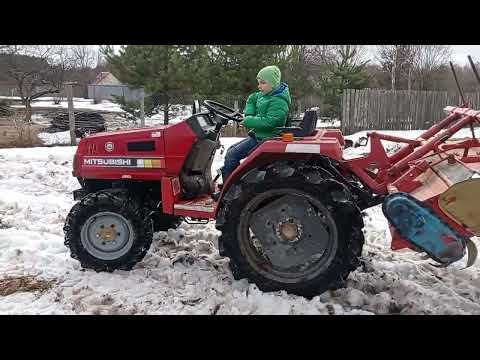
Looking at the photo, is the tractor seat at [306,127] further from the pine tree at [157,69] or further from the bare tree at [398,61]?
the bare tree at [398,61]

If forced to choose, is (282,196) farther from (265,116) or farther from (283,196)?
(265,116)

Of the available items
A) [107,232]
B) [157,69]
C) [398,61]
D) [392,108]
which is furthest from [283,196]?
[398,61]

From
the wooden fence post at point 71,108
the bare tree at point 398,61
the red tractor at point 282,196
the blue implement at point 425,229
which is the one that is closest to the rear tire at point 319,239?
the red tractor at point 282,196

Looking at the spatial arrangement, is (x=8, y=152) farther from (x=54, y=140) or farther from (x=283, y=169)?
(x=283, y=169)

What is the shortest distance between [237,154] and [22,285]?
2.16m

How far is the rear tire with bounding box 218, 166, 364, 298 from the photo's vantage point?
338 centimetres

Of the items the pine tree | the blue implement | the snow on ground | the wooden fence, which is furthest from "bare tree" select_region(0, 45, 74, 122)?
the blue implement

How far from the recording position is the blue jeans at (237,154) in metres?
4.09

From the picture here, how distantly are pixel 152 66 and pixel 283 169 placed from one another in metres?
12.2

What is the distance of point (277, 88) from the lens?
4051mm

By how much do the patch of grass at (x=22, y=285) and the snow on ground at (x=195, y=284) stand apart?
0.07 m

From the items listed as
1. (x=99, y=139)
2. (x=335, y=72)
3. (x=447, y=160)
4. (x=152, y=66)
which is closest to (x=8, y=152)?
(x=152, y=66)

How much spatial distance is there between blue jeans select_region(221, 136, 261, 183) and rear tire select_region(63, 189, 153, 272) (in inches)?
33.5

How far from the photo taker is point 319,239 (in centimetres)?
358
